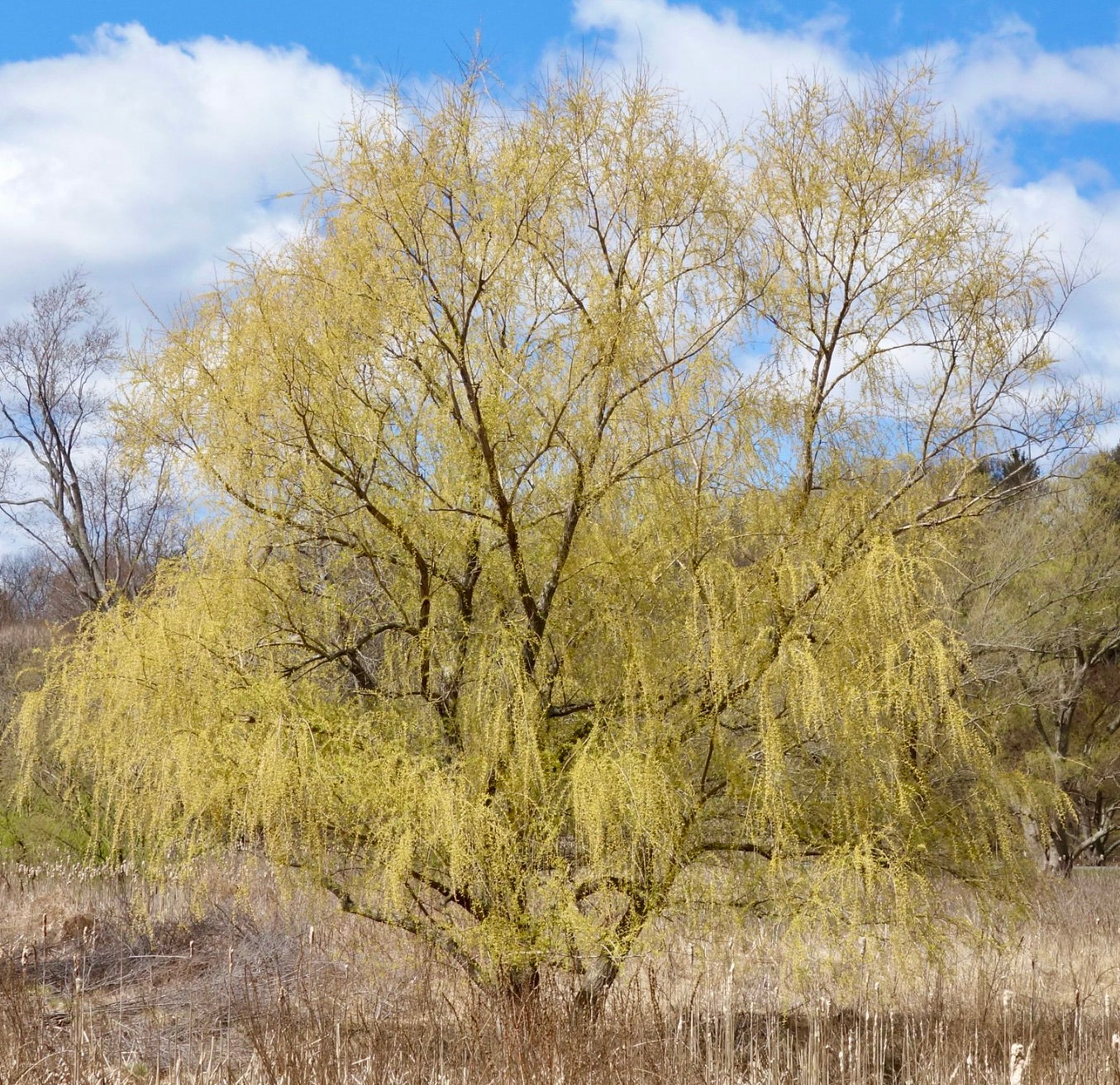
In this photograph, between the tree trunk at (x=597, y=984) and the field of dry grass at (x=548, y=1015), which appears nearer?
the field of dry grass at (x=548, y=1015)

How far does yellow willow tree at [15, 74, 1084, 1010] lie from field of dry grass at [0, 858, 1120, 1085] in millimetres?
378

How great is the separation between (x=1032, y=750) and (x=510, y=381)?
12.1 metres

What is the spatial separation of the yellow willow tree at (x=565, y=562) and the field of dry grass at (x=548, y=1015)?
1.24 feet

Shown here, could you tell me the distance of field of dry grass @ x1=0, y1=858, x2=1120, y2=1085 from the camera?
3762mm

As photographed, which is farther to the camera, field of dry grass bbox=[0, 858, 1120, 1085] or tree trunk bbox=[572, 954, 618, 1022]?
tree trunk bbox=[572, 954, 618, 1022]

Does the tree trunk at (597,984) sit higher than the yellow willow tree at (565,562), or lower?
lower

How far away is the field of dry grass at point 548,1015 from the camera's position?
3.76m

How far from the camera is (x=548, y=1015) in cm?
373

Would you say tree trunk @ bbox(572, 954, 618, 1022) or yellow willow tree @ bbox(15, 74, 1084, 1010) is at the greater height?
yellow willow tree @ bbox(15, 74, 1084, 1010)

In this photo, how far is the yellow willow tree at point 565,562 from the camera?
446 centimetres

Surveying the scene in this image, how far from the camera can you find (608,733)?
4551mm

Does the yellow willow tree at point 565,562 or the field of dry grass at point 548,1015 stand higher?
the yellow willow tree at point 565,562

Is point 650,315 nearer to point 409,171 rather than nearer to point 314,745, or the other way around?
point 409,171

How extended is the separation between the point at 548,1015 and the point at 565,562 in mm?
1909
